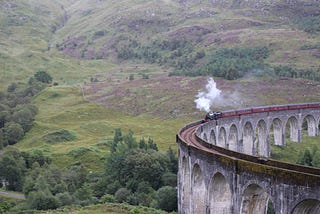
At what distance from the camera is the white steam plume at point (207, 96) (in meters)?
111

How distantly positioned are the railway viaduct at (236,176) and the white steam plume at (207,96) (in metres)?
35.2

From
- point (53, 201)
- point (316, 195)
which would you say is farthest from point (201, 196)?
point (53, 201)

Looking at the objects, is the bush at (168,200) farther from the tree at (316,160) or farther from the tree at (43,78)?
the tree at (43,78)

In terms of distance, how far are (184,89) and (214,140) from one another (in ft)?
182

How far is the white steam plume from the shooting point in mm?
111250

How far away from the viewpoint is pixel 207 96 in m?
116

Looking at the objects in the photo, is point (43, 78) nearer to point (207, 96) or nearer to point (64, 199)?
point (207, 96)

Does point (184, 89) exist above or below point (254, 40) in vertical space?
below

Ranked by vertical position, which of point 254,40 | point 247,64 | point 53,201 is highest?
point 254,40

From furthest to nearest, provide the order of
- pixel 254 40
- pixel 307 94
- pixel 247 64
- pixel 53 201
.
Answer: pixel 254 40
pixel 247 64
pixel 307 94
pixel 53 201

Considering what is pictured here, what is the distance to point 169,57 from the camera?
583 ft

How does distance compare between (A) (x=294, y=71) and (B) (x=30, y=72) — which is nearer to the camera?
(A) (x=294, y=71)

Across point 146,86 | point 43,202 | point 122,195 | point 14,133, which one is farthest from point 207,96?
point 43,202

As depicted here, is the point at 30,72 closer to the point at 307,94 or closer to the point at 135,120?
the point at 135,120
